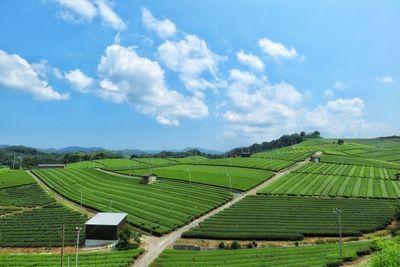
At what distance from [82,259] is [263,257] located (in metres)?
25.8

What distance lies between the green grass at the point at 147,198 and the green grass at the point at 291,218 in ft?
21.6

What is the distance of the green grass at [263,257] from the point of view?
47.8 meters

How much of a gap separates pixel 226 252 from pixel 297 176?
240 ft

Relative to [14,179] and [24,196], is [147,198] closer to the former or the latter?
[24,196]

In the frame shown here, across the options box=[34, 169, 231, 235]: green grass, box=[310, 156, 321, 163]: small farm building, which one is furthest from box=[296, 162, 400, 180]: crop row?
box=[34, 169, 231, 235]: green grass

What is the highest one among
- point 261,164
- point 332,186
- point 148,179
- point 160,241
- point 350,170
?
point 261,164

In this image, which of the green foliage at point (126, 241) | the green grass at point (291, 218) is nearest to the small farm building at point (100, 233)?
the green foliage at point (126, 241)

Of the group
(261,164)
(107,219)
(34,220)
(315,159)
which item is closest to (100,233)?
A: (107,219)

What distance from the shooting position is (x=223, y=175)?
413ft

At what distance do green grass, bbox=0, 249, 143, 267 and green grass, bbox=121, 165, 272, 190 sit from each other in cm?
5462

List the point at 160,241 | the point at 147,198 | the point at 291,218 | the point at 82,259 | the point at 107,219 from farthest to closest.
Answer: the point at 147,198, the point at 291,218, the point at 107,219, the point at 160,241, the point at 82,259

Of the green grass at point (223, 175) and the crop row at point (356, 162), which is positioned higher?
the crop row at point (356, 162)

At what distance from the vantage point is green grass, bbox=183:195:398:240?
66.2 meters

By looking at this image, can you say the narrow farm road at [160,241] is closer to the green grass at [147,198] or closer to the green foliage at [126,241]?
the green grass at [147,198]
